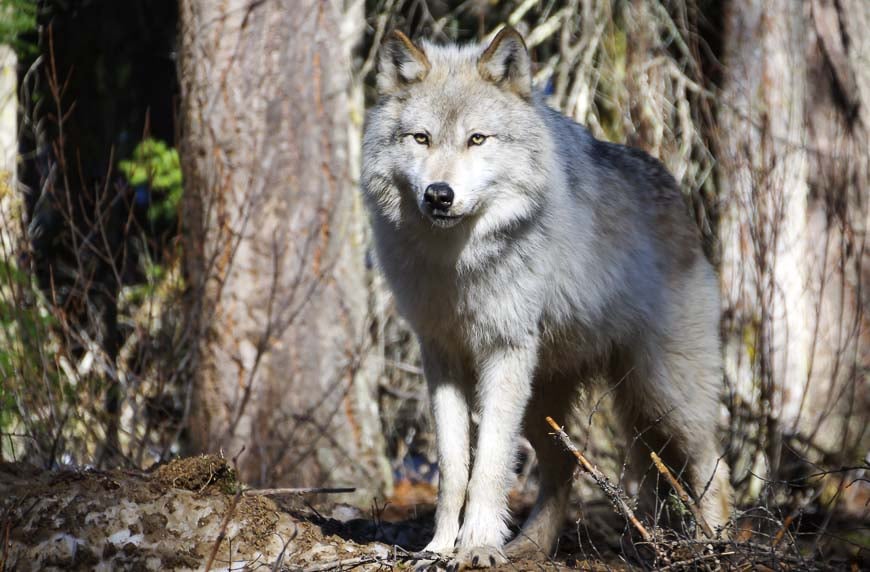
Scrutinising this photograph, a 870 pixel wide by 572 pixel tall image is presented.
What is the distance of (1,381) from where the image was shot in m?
5.59

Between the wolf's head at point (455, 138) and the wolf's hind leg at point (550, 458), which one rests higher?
the wolf's head at point (455, 138)

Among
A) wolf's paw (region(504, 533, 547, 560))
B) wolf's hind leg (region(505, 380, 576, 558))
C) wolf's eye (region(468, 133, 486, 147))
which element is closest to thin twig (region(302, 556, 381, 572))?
wolf's paw (region(504, 533, 547, 560))

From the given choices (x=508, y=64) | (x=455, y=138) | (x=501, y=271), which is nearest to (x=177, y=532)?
(x=501, y=271)

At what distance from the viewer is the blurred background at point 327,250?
6109 mm

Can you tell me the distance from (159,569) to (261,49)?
4.93 m

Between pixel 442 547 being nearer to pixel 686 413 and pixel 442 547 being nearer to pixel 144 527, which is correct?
pixel 144 527

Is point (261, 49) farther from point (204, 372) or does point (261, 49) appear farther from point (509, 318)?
point (509, 318)

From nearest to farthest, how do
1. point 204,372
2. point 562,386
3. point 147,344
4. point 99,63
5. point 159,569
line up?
1. point 159,569
2. point 562,386
3. point 147,344
4. point 204,372
5. point 99,63

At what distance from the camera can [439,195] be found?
13.0 feet

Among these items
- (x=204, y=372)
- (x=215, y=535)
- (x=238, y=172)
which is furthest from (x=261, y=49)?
(x=215, y=535)

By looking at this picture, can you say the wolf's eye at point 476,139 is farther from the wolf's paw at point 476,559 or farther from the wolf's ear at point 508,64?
the wolf's paw at point 476,559

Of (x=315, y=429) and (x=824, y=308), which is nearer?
(x=315, y=429)

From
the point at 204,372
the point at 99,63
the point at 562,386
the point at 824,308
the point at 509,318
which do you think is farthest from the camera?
the point at 99,63

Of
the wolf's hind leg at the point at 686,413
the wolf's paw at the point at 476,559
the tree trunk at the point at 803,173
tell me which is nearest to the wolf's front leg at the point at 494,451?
the wolf's paw at the point at 476,559
